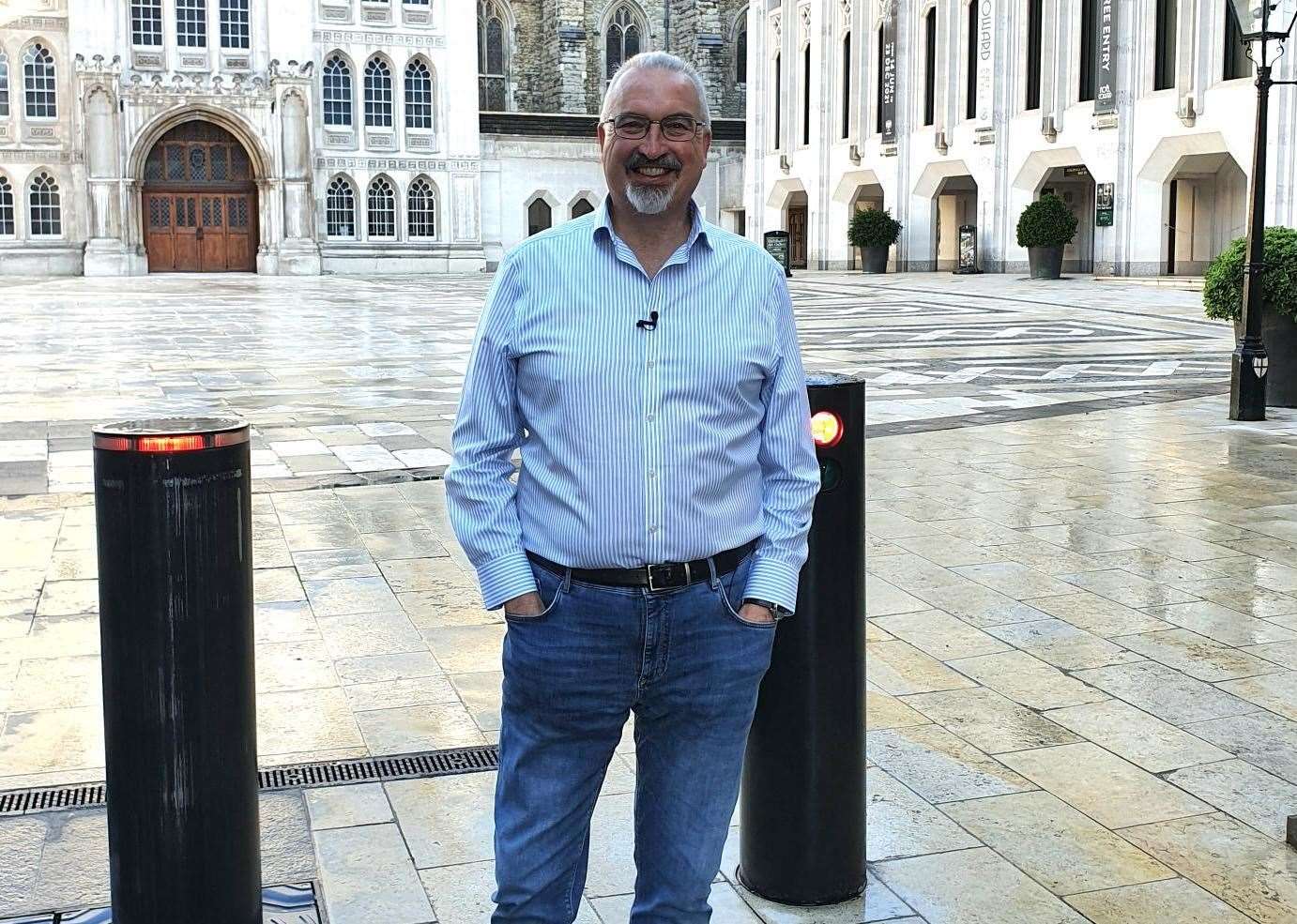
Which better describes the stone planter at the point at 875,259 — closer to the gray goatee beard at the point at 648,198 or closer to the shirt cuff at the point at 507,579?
the gray goatee beard at the point at 648,198

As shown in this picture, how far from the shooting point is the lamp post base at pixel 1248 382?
38.8 feet

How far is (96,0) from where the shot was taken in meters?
46.0

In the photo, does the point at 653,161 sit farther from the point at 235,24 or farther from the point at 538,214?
the point at 538,214

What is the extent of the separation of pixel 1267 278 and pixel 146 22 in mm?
41836

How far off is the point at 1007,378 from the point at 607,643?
43.3ft

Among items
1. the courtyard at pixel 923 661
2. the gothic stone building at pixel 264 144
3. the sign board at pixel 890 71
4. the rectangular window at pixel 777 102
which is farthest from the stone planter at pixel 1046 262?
the courtyard at pixel 923 661

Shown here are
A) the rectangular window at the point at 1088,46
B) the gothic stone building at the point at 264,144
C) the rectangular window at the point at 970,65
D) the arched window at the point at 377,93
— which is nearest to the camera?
the rectangular window at the point at 1088,46

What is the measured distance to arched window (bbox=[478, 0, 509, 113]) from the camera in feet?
200

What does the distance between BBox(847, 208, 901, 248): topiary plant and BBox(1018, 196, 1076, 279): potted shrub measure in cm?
738

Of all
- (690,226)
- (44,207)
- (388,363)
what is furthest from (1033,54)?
(690,226)

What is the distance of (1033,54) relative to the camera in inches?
1545

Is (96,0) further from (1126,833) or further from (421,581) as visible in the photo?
(1126,833)

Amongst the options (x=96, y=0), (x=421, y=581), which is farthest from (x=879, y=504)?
(x=96, y=0)

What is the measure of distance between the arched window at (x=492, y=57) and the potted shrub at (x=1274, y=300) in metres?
51.2
